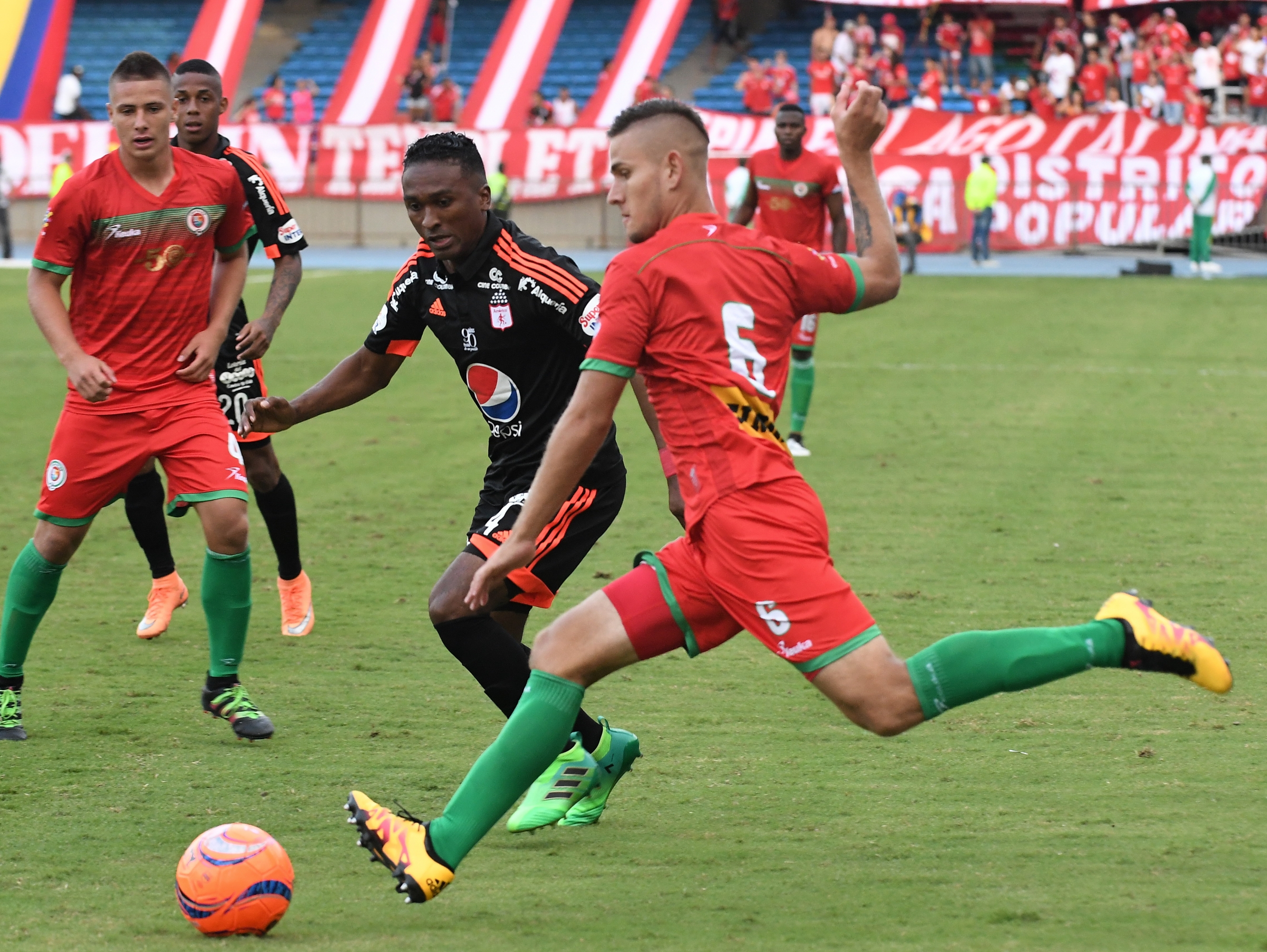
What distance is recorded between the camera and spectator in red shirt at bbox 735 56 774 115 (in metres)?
34.5

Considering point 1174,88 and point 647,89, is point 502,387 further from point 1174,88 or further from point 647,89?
point 1174,88

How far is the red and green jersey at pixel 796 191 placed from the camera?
11922mm

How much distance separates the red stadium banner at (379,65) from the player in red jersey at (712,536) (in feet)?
102

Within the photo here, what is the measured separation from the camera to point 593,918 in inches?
156

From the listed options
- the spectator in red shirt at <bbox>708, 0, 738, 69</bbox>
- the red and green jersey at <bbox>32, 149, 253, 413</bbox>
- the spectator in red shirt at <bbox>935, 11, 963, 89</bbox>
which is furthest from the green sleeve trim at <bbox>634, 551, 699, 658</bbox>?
the spectator in red shirt at <bbox>708, 0, 738, 69</bbox>

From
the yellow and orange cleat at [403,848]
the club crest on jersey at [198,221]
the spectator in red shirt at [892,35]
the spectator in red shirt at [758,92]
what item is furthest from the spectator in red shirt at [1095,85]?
the yellow and orange cleat at [403,848]

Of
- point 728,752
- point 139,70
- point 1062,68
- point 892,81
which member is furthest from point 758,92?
point 728,752

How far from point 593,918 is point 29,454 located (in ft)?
29.5

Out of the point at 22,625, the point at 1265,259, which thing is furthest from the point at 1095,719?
the point at 1265,259

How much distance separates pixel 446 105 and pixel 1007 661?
3366 cm

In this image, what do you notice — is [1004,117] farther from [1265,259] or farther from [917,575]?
[917,575]

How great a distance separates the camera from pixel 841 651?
12.5ft

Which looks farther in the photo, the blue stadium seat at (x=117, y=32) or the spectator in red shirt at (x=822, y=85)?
the blue stadium seat at (x=117, y=32)

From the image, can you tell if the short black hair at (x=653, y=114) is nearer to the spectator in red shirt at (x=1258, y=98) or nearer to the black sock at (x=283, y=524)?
the black sock at (x=283, y=524)
